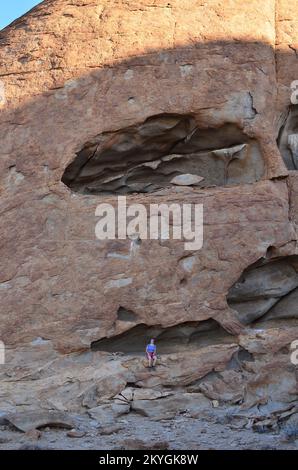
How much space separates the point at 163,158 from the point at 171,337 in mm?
3191

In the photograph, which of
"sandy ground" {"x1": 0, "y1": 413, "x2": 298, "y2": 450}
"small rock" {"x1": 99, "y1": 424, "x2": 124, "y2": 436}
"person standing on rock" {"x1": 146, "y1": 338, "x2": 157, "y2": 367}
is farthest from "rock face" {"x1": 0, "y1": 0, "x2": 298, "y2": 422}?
"small rock" {"x1": 99, "y1": 424, "x2": 124, "y2": 436}

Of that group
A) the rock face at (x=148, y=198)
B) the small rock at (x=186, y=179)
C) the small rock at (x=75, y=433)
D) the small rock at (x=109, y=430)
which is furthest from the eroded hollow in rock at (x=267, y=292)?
the small rock at (x=75, y=433)

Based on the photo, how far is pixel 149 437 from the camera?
8.71 m

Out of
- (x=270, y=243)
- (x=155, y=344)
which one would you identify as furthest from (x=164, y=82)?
(x=155, y=344)

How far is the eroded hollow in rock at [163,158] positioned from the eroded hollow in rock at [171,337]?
252cm

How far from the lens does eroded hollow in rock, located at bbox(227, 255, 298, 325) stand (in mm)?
11008

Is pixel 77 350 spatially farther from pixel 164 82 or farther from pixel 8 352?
pixel 164 82

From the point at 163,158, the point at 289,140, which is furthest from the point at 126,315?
the point at 289,140

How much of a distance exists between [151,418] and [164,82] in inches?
214

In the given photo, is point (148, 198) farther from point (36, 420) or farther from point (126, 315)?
point (36, 420)

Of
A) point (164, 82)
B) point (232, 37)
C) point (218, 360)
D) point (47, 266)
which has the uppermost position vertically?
point (232, 37)

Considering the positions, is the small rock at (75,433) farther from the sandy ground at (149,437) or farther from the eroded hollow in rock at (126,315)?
the eroded hollow in rock at (126,315)
